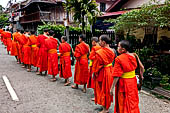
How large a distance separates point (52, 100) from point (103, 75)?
177cm

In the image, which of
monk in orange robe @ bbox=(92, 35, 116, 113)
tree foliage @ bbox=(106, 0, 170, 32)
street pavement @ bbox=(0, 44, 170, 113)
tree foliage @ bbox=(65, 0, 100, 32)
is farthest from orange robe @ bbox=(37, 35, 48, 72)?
monk in orange robe @ bbox=(92, 35, 116, 113)

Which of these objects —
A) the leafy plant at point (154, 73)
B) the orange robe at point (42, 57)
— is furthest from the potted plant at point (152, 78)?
the orange robe at point (42, 57)

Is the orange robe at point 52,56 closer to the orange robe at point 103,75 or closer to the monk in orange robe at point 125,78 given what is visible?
the orange robe at point 103,75

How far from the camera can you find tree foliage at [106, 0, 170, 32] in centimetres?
586

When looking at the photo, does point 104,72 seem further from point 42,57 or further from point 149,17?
point 42,57

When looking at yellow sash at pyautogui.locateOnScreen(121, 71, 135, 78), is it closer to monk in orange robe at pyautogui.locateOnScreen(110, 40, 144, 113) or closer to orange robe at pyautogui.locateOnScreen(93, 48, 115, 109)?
monk in orange robe at pyautogui.locateOnScreen(110, 40, 144, 113)

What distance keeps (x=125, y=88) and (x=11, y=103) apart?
314 cm

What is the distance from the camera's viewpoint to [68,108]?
4.41m

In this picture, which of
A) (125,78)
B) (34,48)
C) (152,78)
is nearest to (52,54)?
(34,48)

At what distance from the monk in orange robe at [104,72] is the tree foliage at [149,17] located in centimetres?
273

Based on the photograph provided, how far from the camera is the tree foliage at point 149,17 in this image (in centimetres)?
586

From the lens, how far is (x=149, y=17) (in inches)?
258

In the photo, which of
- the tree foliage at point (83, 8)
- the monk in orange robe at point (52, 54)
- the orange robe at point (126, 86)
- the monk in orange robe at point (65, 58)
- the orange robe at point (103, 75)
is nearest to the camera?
the orange robe at point (126, 86)

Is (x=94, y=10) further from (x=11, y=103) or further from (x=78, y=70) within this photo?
(x=11, y=103)
